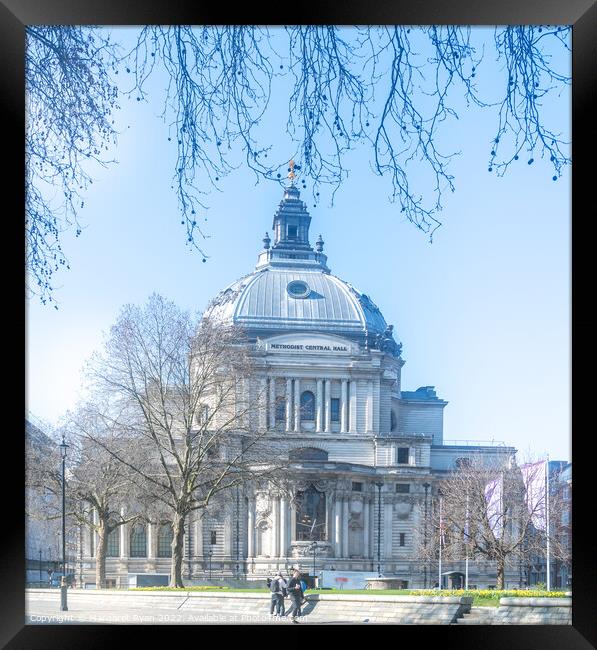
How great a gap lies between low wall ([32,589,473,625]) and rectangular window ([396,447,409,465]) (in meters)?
22.4

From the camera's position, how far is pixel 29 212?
434 inches

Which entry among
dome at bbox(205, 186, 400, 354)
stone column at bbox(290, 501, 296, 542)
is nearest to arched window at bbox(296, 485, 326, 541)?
stone column at bbox(290, 501, 296, 542)

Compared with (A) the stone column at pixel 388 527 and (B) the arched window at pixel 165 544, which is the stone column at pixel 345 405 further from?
(B) the arched window at pixel 165 544

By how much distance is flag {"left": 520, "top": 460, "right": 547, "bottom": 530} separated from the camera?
26719 millimetres

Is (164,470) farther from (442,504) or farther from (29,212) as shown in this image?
(29,212)

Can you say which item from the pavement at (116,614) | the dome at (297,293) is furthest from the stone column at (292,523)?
the pavement at (116,614)

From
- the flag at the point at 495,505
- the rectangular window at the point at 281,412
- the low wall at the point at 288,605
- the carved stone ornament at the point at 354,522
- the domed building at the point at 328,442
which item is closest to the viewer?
the low wall at the point at 288,605

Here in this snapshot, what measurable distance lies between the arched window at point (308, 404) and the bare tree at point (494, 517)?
22.1 feet


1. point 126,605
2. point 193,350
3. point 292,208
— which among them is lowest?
point 126,605

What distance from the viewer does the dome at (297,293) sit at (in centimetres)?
3859

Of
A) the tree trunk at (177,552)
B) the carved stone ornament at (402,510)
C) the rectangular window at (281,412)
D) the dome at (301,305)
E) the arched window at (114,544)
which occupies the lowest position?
the arched window at (114,544)

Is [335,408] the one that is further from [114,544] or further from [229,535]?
[114,544]
